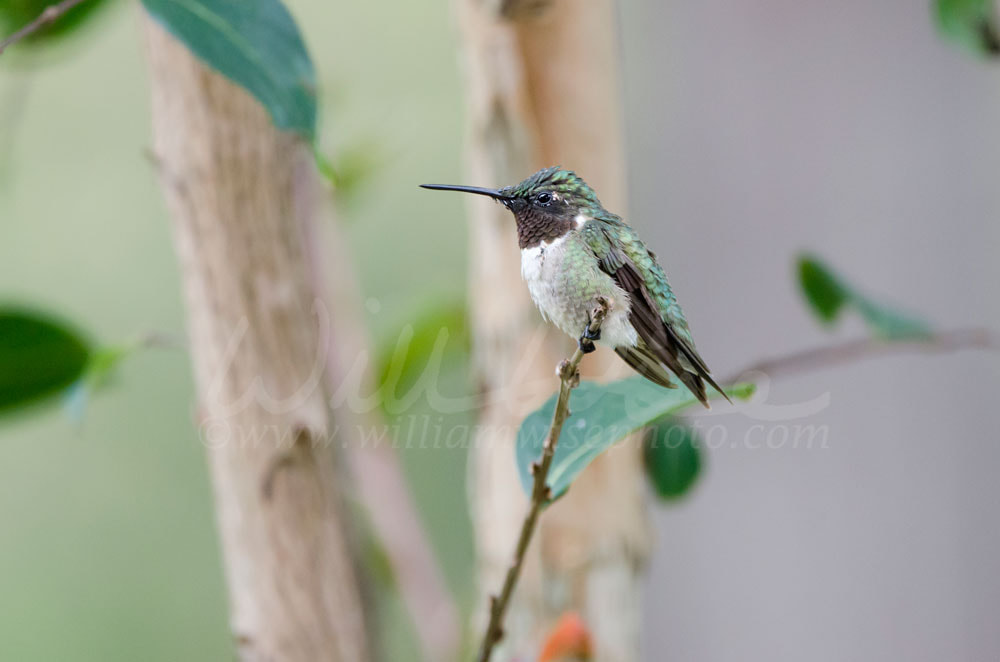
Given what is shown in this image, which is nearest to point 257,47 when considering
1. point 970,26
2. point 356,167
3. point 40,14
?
point 40,14

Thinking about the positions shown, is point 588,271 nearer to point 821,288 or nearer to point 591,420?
point 591,420

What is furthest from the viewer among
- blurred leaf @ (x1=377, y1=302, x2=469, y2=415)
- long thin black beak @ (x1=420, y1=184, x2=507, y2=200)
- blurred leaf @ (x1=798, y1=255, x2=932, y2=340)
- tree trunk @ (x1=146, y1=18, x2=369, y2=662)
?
blurred leaf @ (x1=377, y1=302, x2=469, y2=415)

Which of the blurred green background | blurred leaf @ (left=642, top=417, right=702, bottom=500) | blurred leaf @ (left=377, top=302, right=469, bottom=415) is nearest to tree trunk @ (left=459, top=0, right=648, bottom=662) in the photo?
blurred leaf @ (left=642, top=417, right=702, bottom=500)

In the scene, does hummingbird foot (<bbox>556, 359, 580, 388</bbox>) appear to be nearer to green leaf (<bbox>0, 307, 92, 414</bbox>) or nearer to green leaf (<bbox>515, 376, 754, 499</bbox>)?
green leaf (<bbox>515, 376, 754, 499</bbox>)

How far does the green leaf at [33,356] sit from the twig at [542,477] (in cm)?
39

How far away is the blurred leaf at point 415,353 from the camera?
861 mm

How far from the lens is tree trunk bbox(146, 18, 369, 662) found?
57 centimetres

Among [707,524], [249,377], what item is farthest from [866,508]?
[249,377]

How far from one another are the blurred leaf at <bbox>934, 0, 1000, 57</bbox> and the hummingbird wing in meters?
0.33

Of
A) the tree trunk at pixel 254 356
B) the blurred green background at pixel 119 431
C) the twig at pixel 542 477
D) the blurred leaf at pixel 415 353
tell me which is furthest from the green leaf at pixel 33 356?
the blurred green background at pixel 119 431

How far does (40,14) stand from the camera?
2.00ft

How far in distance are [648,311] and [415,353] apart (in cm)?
54

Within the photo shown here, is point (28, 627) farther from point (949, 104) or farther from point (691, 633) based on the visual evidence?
point (949, 104)

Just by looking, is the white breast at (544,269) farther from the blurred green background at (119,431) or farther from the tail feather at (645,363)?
the blurred green background at (119,431)
